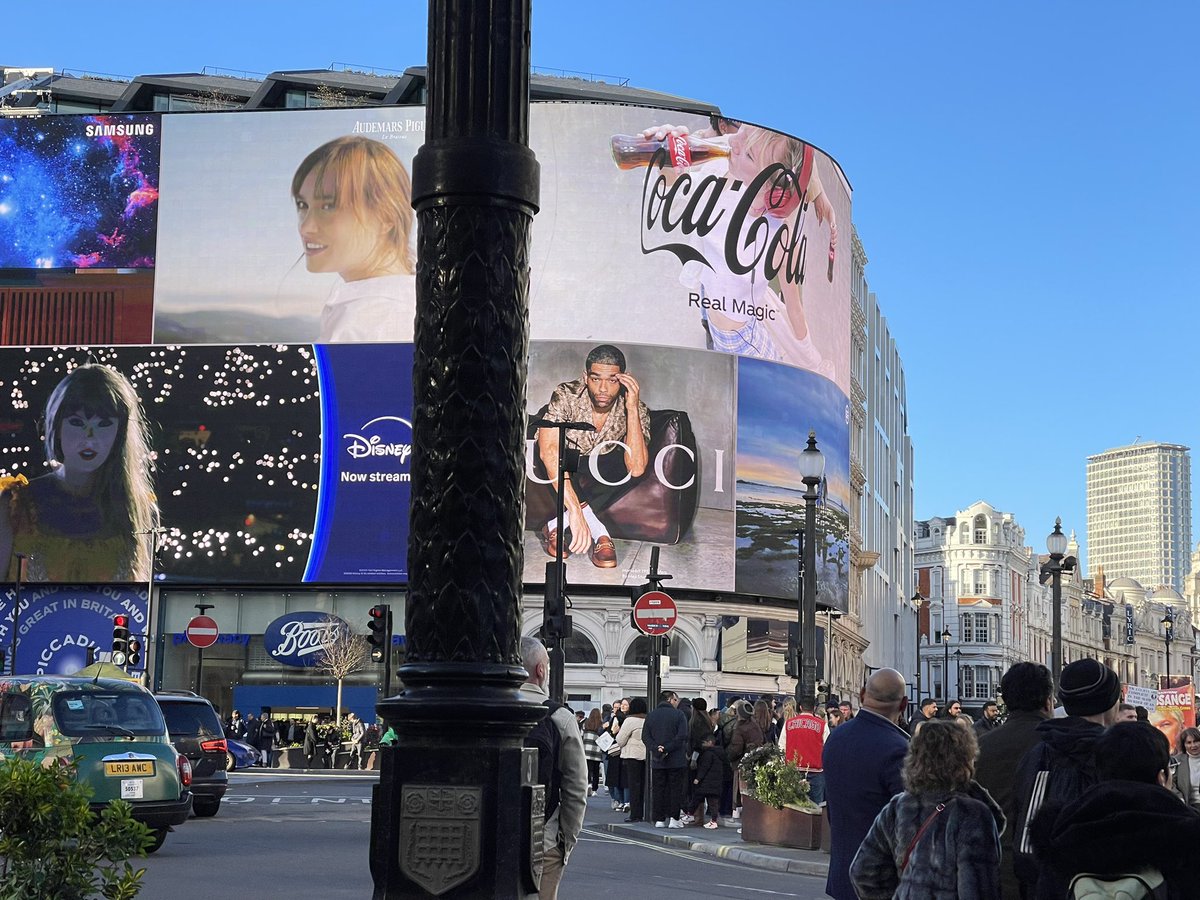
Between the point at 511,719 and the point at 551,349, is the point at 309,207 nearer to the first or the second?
the point at 551,349

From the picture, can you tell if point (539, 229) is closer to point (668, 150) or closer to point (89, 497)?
point (668, 150)

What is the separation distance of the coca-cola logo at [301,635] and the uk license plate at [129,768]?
53543mm

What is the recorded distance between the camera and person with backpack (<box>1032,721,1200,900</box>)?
501 cm

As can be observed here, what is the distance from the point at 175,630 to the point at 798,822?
55937 mm

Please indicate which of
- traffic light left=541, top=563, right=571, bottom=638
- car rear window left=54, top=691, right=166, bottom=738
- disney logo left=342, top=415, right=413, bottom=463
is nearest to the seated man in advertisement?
disney logo left=342, top=415, right=413, bottom=463

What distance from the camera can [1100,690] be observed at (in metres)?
6.82

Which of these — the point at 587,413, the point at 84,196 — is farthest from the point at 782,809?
the point at 84,196

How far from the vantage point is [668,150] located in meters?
72.4

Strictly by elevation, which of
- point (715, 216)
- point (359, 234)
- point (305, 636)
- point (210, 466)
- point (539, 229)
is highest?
point (715, 216)

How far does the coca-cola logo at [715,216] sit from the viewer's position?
71.9 m

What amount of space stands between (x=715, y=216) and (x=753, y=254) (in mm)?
2232

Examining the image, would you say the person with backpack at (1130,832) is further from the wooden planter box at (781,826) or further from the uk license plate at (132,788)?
the wooden planter box at (781,826)

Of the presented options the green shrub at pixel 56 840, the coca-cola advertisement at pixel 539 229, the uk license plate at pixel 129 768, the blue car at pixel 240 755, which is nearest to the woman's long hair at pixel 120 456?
the coca-cola advertisement at pixel 539 229

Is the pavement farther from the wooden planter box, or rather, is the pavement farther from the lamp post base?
the lamp post base
